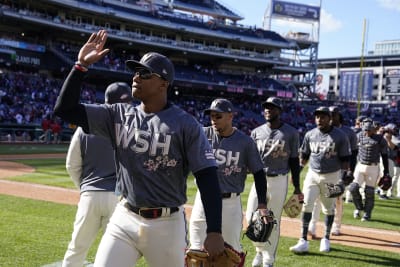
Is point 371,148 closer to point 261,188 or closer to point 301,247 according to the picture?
point 301,247

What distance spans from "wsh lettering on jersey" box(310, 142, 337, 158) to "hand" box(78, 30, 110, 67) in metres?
5.25

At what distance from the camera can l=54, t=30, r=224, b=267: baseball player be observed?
323 cm

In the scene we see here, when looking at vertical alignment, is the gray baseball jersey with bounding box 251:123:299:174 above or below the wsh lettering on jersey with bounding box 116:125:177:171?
below

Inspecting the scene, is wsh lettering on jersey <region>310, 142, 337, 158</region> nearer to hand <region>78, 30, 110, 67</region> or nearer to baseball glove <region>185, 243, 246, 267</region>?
baseball glove <region>185, 243, 246, 267</region>

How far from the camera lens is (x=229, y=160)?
5176 millimetres

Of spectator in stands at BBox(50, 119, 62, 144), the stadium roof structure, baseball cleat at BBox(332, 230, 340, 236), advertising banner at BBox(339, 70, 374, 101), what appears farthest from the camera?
advertising banner at BBox(339, 70, 374, 101)

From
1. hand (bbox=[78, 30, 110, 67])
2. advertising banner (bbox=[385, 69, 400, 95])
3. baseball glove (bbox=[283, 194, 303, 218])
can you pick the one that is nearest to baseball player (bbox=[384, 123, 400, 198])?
baseball glove (bbox=[283, 194, 303, 218])

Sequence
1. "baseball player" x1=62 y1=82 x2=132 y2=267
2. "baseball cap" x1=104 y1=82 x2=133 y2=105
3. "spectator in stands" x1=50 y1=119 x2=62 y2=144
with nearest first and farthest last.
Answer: "baseball player" x1=62 y1=82 x2=132 y2=267 → "baseball cap" x1=104 y1=82 x2=133 y2=105 → "spectator in stands" x1=50 y1=119 x2=62 y2=144

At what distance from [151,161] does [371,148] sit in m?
8.47

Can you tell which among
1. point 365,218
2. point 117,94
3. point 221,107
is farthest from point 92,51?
point 365,218

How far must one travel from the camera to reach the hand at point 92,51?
10.1 feet

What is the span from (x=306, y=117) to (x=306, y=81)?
1394cm

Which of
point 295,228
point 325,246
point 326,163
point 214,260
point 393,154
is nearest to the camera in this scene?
point 214,260

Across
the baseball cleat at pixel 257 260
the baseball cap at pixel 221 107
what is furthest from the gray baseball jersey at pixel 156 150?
the baseball cleat at pixel 257 260
